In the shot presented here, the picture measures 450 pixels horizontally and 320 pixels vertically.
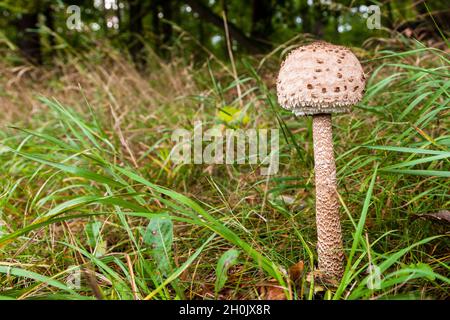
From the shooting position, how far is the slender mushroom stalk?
1.18m

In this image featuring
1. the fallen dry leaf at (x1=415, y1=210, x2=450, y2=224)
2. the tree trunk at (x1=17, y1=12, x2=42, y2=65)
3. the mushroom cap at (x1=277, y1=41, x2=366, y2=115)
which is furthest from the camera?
the tree trunk at (x1=17, y1=12, x2=42, y2=65)

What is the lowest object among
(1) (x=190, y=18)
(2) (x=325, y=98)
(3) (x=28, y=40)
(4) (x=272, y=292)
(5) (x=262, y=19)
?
(4) (x=272, y=292)

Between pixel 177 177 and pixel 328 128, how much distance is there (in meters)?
1.17

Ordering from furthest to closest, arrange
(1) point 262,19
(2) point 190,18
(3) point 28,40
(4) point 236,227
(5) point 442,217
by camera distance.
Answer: (2) point 190,18
(1) point 262,19
(3) point 28,40
(4) point 236,227
(5) point 442,217

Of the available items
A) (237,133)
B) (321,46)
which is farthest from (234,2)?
(321,46)

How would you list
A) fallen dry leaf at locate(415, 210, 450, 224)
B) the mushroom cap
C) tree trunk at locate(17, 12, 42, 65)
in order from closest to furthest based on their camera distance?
the mushroom cap
fallen dry leaf at locate(415, 210, 450, 224)
tree trunk at locate(17, 12, 42, 65)

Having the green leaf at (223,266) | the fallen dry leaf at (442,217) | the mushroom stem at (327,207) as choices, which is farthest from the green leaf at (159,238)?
the fallen dry leaf at (442,217)

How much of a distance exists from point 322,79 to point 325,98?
6cm

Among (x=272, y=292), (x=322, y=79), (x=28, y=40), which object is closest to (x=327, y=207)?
(x=272, y=292)

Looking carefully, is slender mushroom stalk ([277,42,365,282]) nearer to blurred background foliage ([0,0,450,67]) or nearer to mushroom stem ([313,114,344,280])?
mushroom stem ([313,114,344,280])

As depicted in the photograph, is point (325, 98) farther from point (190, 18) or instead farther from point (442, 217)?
point (190, 18)

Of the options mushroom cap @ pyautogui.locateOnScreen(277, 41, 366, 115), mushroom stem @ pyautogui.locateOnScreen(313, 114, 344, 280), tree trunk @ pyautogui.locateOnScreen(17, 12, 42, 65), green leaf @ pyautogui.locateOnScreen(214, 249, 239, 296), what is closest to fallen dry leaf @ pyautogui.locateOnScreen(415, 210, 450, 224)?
mushroom stem @ pyautogui.locateOnScreen(313, 114, 344, 280)

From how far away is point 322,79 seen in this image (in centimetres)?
117

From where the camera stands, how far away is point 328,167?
1.33m
